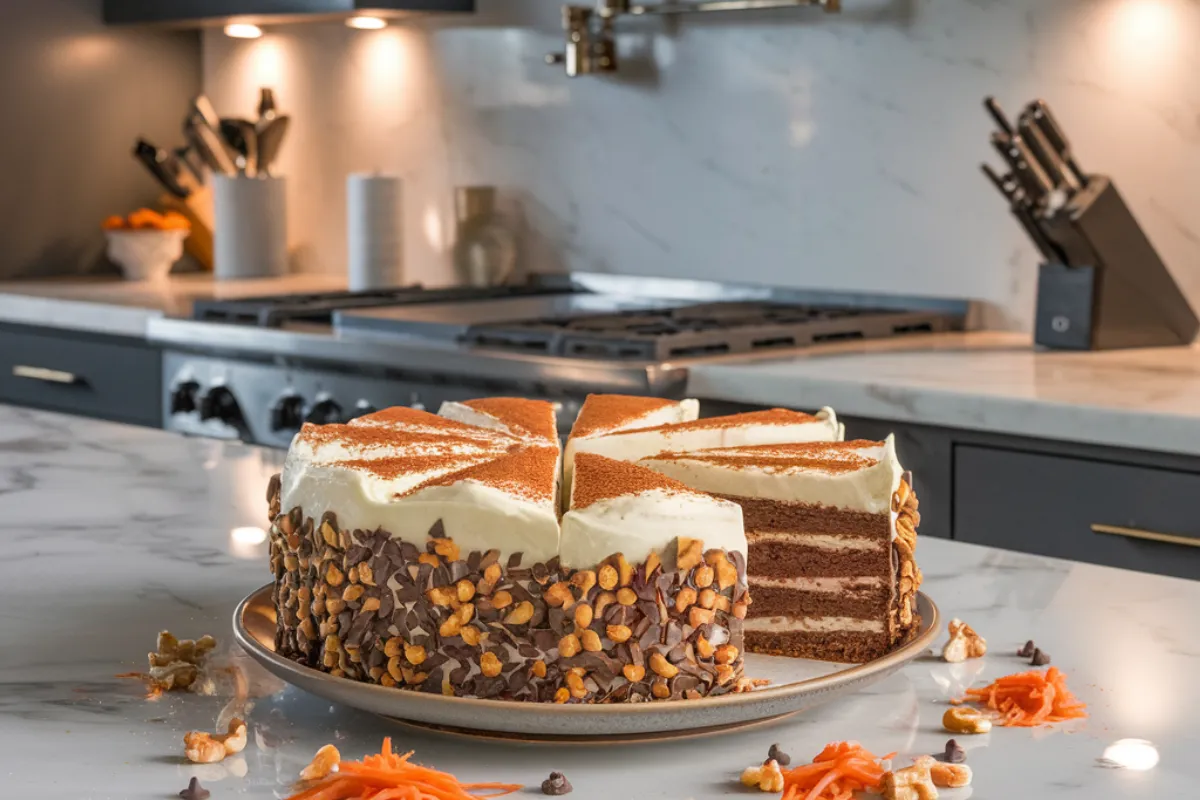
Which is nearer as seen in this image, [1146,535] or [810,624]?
[810,624]

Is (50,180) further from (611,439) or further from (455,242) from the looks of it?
(611,439)

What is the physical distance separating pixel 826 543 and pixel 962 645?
113mm

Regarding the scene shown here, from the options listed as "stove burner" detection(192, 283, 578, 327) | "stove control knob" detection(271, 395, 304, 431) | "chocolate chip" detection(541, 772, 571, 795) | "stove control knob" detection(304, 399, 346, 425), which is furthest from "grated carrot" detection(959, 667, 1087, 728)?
"stove burner" detection(192, 283, 578, 327)

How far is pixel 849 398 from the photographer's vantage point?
7.32 ft

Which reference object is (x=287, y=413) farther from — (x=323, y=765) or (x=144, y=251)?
(x=323, y=765)

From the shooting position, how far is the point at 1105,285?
248 centimetres

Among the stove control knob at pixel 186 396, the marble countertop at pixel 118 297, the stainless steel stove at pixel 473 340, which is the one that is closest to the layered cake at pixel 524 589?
the stainless steel stove at pixel 473 340

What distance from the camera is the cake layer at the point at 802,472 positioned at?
1072 mm

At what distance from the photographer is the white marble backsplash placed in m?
2.65

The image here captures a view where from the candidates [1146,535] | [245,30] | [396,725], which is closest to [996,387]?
[1146,535]

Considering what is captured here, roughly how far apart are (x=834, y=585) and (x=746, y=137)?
220 centimetres

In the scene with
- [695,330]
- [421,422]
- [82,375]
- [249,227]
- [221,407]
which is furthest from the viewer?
[249,227]

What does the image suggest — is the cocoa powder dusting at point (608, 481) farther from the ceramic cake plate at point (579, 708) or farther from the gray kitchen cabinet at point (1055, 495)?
the gray kitchen cabinet at point (1055, 495)

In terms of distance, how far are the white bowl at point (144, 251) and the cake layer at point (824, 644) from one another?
320 centimetres
